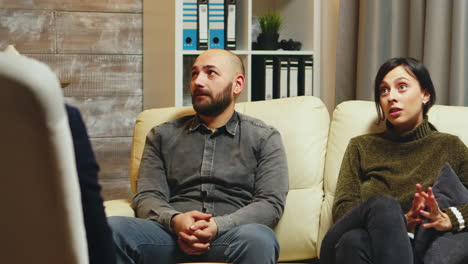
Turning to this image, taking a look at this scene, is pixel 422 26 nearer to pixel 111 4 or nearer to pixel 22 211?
pixel 111 4

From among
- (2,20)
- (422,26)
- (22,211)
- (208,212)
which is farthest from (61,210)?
(2,20)

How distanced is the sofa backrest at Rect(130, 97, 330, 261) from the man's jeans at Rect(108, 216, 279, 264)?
30cm

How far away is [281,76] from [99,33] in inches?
39.0

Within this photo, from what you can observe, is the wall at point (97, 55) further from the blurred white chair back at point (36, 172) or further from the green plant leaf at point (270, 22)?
the blurred white chair back at point (36, 172)

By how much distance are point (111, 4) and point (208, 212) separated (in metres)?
1.61

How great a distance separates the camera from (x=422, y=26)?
9.07 ft

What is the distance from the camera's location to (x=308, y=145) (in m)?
2.50

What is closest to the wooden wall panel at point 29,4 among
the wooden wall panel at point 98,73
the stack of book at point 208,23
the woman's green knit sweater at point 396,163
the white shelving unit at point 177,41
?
the wooden wall panel at point 98,73

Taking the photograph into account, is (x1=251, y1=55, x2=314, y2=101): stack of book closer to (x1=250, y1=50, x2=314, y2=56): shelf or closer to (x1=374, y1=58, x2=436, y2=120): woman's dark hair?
(x1=250, y1=50, x2=314, y2=56): shelf

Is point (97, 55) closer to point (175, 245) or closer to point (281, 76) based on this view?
point (281, 76)

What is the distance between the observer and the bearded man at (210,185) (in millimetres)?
2082

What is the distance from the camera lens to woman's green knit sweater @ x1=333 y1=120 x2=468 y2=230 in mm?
2221

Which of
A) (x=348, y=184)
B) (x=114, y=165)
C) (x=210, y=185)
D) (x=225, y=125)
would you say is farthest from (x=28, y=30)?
(x=348, y=184)

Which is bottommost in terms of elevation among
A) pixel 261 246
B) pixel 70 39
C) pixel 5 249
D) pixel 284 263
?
pixel 284 263
